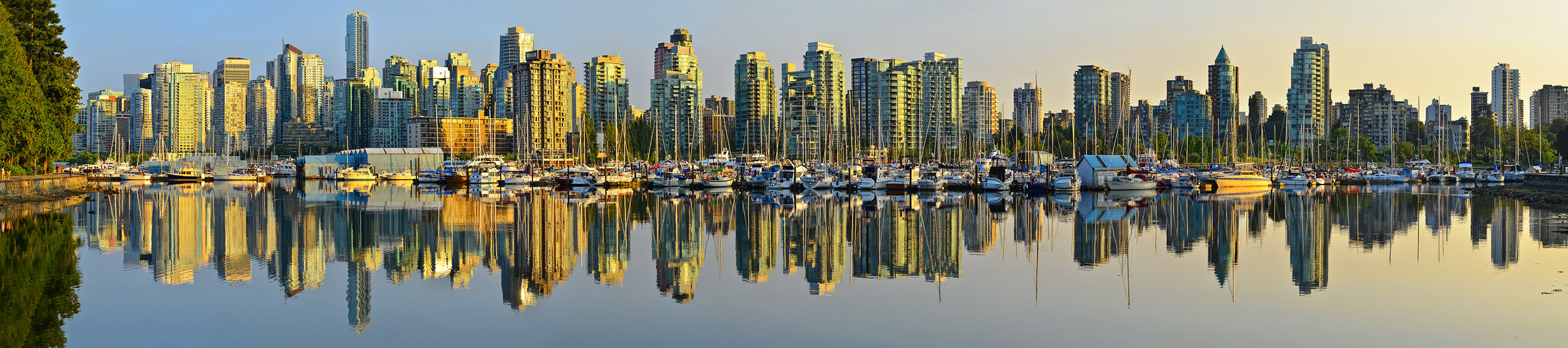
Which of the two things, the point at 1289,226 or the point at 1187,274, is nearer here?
the point at 1187,274

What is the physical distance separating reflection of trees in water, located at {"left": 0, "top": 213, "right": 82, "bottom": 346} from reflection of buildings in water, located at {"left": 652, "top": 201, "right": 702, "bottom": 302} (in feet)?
32.3

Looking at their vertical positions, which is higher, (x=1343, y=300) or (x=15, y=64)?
(x=15, y=64)

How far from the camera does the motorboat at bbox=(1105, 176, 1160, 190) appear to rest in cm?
7238

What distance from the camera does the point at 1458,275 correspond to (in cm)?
2372

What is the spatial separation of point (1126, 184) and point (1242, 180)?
1905cm

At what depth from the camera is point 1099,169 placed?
76375mm

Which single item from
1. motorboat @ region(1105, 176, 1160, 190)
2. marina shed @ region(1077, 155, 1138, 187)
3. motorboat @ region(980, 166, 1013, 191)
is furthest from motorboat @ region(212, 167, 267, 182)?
motorboat @ region(1105, 176, 1160, 190)

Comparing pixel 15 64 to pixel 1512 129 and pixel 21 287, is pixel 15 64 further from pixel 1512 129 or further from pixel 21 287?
pixel 1512 129

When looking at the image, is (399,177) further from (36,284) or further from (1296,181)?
(36,284)

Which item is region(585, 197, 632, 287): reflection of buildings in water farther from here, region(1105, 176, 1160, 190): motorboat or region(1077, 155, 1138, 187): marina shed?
region(1077, 155, 1138, 187): marina shed

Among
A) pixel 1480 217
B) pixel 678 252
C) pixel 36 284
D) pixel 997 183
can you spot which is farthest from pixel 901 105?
pixel 36 284

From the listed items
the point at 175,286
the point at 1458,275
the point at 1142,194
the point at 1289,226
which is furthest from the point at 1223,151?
the point at 175,286

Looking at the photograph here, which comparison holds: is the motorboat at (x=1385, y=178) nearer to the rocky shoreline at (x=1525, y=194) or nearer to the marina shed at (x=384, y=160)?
the rocky shoreline at (x=1525, y=194)

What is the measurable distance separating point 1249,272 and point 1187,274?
150 cm
